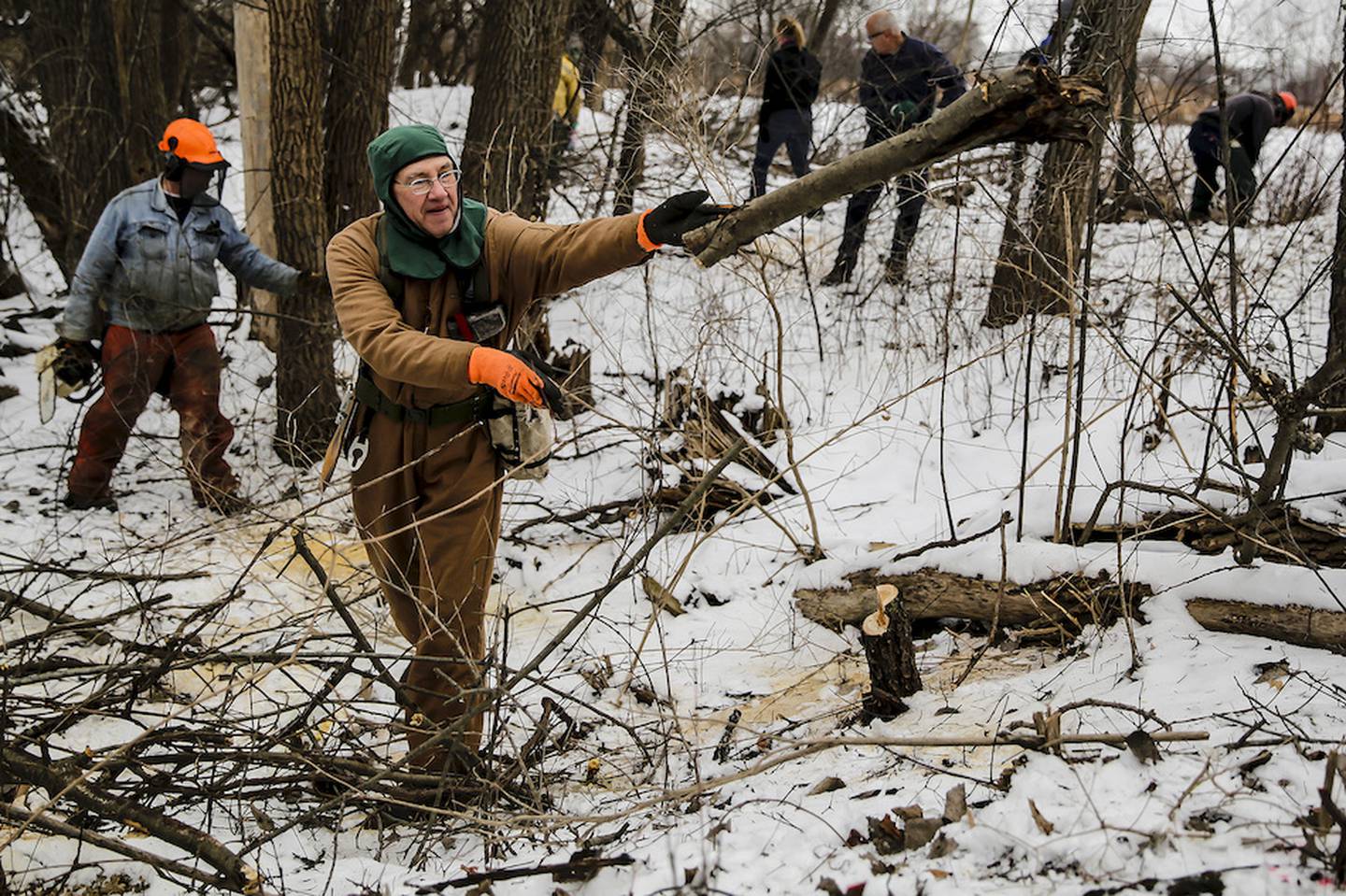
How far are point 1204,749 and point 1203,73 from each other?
9.52 m

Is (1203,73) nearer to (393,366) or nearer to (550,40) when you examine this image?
(550,40)

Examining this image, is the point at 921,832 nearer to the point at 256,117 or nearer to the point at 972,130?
the point at 972,130

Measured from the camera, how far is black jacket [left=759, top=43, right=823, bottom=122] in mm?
7973

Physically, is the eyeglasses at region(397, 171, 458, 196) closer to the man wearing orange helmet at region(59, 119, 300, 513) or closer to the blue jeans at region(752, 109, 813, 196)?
the man wearing orange helmet at region(59, 119, 300, 513)

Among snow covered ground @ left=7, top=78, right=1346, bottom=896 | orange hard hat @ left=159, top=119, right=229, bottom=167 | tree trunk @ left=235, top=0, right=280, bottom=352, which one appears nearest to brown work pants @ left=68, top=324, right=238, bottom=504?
snow covered ground @ left=7, top=78, right=1346, bottom=896

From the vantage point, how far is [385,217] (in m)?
3.24

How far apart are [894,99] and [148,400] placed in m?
5.44

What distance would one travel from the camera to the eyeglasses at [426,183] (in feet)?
10.2

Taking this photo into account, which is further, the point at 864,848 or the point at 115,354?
the point at 115,354

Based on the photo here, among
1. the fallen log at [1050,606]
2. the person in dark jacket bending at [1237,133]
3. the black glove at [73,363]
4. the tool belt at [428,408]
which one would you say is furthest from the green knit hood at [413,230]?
the person in dark jacket bending at [1237,133]

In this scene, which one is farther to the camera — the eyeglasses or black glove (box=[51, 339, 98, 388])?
black glove (box=[51, 339, 98, 388])

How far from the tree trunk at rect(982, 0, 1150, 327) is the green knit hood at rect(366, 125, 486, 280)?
1.76m

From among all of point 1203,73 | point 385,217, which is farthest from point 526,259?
point 1203,73

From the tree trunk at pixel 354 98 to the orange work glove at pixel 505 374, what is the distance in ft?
12.7
